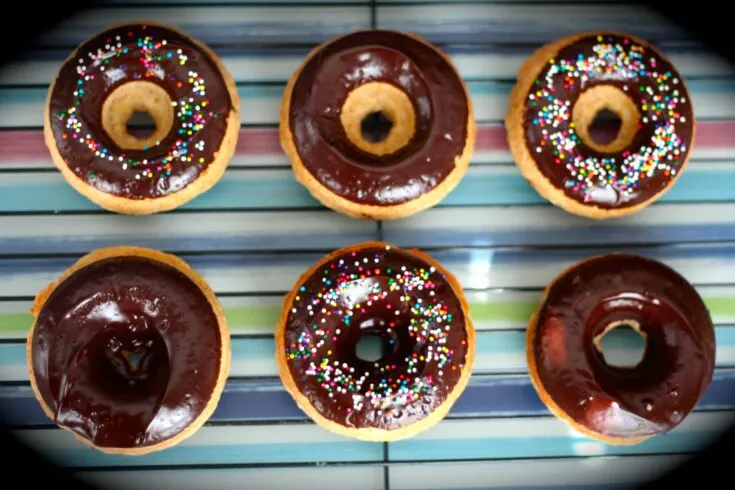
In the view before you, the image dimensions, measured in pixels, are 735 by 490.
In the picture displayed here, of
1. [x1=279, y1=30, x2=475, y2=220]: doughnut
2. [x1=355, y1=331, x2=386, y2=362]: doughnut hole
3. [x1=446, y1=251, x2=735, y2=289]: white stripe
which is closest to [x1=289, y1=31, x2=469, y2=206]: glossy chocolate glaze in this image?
[x1=279, y1=30, x2=475, y2=220]: doughnut

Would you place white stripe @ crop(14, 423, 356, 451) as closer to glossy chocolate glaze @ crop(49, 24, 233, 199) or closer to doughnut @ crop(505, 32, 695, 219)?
glossy chocolate glaze @ crop(49, 24, 233, 199)

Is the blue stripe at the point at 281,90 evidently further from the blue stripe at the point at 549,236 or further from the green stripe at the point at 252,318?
the green stripe at the point at 252,318

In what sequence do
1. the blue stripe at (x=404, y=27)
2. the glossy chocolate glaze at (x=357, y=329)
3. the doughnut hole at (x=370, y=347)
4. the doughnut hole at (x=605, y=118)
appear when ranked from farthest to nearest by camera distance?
the blue stripe at (x=404, y=27) < the doughnut hole at (x=370, y=347) < the doughnut hole at (x=605, y=118) < the glossy chocolate glaze at (x=357, y=329)

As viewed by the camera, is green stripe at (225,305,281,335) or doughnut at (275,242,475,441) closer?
doughnut at (275,242,475,441)

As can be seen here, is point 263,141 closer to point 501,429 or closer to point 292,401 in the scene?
point 292,401

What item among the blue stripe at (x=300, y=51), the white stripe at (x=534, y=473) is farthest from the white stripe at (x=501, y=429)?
the blue stripe at (x=300, y=51)

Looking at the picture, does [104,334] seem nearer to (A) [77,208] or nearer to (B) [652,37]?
(A) [77,208]

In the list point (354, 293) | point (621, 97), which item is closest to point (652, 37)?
point (621, 97)
